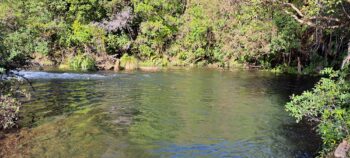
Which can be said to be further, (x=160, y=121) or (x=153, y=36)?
(x=153, y=36)

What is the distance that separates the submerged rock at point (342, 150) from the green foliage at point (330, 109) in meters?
0.40

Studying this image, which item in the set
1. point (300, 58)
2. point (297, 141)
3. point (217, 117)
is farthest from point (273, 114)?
point (300, 58)

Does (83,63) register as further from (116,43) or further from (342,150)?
(342,150)

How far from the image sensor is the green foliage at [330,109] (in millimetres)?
11578

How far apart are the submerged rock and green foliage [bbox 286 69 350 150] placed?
1.31ft

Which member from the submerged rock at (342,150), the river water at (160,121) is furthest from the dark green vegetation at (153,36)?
the submerged rock at (342,150)

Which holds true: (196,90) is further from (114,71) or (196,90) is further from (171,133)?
(114,71)

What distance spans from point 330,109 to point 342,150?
1.66 meters

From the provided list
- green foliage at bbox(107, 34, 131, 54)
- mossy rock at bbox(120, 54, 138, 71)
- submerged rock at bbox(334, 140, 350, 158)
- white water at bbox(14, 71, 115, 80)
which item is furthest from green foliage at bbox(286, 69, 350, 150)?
green foliage at bbox(107, 34, 131, 54)

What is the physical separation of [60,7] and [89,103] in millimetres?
27882

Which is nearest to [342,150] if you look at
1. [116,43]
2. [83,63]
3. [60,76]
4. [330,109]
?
[330,109]

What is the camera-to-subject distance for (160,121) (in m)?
18.0

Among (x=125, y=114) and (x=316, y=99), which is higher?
(x=316, y=99)

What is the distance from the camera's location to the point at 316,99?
12.6m
